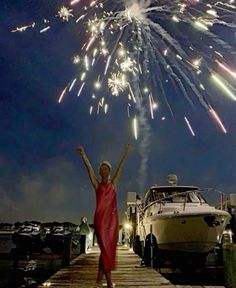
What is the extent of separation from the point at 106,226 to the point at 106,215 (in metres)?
0.15

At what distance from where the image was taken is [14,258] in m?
19.0

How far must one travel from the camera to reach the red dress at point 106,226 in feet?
16.7

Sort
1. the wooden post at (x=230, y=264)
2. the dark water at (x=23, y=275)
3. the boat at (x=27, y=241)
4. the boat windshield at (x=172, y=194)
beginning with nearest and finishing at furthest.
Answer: the wooden post at (x=230, y=264) → the boat windshield at (x=172, y=194) → the dark water at (x=23, y=275) → the boat at (x=27, y=241)

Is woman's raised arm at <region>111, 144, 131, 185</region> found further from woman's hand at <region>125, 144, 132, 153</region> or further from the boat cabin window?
the boat cabin window

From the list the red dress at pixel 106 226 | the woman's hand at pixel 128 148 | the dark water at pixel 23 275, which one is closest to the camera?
the red dress at pixel 106 226

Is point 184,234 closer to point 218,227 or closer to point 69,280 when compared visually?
point 218,227

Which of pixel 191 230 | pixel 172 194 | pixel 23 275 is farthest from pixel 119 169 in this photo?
pixel 23 275

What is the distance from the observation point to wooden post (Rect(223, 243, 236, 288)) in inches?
184

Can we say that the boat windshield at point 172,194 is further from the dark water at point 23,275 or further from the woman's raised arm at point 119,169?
the woman's raised arm at point 119,169

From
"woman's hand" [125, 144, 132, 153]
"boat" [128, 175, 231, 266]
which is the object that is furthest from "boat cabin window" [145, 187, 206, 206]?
"woman's hand" [125, 144, 132, 153]

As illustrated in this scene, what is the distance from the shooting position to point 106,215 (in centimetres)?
518

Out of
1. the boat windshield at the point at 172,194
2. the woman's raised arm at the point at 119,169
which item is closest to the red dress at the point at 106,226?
the woman's raised arm at the point at 119,169

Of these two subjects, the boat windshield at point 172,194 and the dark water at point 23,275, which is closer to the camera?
the boat windshield at point 172,194

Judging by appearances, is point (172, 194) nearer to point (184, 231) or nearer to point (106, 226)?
point (184, 231)
